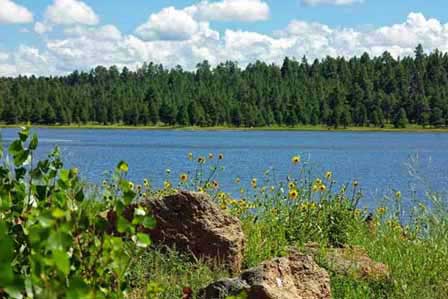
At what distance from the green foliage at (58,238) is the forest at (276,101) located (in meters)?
142

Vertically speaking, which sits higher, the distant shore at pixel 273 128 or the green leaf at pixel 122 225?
the green leaf at pixel 122 225

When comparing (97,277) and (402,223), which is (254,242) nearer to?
(402,223)

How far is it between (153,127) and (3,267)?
151 meters

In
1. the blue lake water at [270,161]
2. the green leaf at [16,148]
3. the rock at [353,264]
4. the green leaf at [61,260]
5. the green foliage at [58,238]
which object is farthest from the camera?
the blue lake water at [270,161]

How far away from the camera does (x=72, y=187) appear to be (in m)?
3.66

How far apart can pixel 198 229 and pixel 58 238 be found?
239 inches

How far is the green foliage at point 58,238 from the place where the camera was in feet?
8.04

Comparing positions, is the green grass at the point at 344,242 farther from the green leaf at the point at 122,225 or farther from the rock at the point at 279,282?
the green leaf at the point at 122,225

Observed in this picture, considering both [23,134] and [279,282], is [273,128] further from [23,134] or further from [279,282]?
[23,134]

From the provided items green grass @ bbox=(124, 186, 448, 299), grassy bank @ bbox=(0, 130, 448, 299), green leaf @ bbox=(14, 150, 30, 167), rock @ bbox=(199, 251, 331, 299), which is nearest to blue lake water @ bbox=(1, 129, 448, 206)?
green grass @ bbox=(124, 186, 448, 299)

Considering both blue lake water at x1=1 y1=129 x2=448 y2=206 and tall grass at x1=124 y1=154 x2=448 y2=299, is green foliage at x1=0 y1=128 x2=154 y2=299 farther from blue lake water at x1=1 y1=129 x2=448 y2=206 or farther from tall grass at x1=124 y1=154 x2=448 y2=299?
tall grass at x1=124 y1=154 x2=448 y2=299

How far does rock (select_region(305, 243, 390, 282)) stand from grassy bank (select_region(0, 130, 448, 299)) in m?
0.09

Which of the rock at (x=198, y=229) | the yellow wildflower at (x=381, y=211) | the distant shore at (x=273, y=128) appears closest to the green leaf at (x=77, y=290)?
the rock at (x=198, y=229)

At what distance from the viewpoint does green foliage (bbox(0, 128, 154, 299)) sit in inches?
96.5
